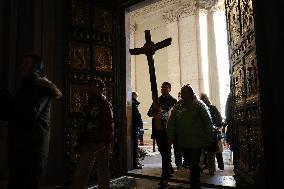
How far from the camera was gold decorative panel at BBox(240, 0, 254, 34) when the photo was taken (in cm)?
400

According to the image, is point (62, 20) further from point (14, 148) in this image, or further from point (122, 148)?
point (14, 148)

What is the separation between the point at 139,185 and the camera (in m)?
6.04

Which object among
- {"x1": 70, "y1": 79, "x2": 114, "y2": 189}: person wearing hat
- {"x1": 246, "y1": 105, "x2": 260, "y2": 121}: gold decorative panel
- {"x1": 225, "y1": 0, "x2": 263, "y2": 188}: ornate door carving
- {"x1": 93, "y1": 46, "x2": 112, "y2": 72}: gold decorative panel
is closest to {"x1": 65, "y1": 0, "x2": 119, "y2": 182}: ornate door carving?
{"x1": 93, "y1": 46, "x2": 112, "y2": 72}: gold decorative panel

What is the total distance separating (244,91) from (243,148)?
901mm

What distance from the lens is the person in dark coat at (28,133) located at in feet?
9.89

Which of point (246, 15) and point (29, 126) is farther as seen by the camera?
point (246, 15)

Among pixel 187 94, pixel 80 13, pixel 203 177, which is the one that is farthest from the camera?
pixel 203 177

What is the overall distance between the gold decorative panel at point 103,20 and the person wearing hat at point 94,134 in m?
2.51

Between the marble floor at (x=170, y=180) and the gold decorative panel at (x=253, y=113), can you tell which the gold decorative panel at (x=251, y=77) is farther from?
the marble floor at (x=170, y=180)

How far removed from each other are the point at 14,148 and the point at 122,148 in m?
4.22

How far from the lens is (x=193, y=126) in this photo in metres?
5.36

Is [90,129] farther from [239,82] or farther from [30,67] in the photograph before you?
[239,82]

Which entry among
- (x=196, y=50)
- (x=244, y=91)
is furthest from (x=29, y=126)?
(x=196, y=50)

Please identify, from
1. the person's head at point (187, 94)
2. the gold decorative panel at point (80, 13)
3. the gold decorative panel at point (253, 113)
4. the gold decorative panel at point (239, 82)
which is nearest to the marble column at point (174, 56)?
the gold decorative panel at point (80, 13)
